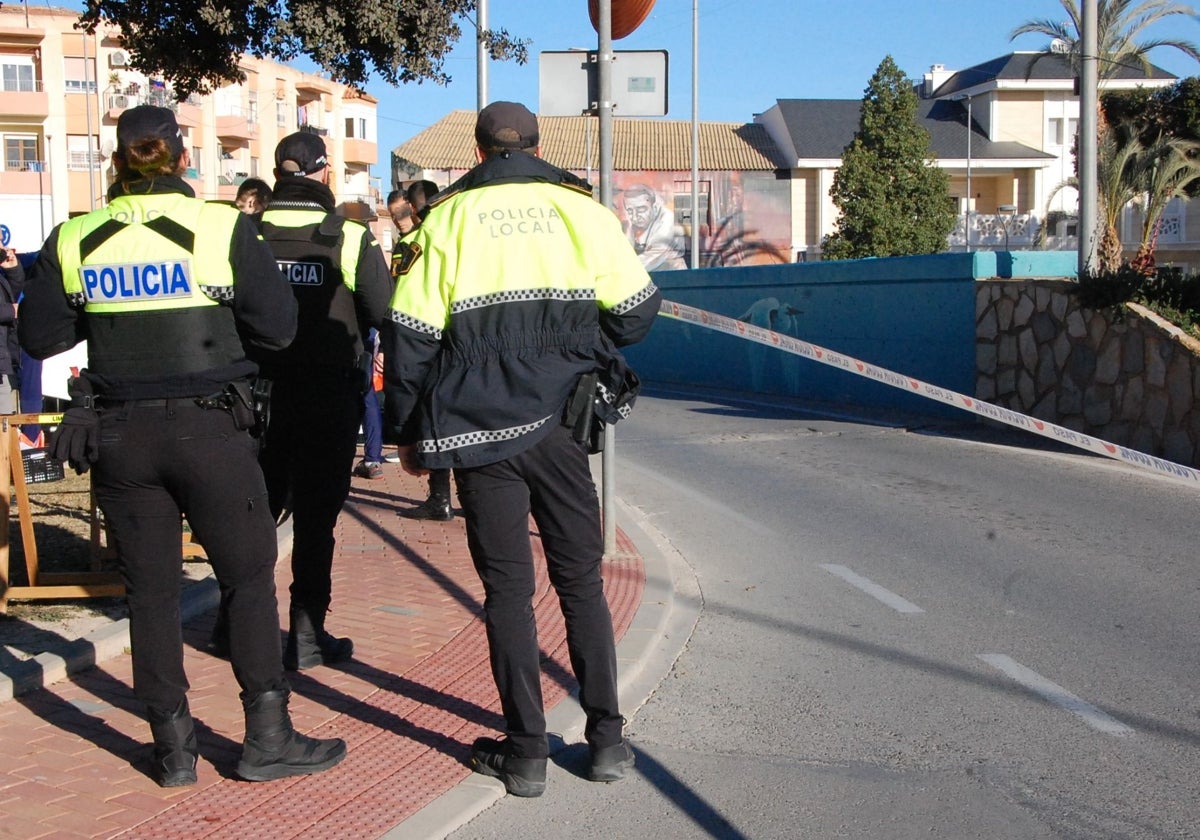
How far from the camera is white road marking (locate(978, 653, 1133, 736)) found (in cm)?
476

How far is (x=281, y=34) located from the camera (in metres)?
9.74

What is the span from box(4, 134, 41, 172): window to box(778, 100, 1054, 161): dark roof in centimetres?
3189

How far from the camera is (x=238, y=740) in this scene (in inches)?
176

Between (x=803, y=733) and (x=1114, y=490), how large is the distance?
Answer: 5999mm

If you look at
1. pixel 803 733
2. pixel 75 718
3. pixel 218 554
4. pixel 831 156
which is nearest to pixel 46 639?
pixel 75 718

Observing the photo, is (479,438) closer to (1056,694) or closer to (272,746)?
(272,746)

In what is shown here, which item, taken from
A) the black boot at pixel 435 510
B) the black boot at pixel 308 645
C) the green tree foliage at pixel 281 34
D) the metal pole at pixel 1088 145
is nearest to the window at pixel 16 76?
the green tree foliage at pixel 281 34

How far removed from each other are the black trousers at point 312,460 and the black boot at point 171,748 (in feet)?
3.94

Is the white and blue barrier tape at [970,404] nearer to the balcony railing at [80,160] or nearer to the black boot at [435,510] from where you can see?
the black boot at [435,510]

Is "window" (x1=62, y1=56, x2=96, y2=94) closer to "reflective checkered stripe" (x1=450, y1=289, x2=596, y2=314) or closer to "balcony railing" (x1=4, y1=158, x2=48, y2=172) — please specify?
"balcony railing" (x1=4, y1=158, x2=48, y2=172)

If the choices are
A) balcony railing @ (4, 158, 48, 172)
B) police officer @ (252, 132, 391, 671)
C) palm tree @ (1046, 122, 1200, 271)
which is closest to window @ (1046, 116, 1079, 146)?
palm tree @ (1046, 122, 1200, 271)

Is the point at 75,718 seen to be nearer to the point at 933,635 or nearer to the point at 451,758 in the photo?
the point at 451,758

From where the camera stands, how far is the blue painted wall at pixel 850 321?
47.1 feet

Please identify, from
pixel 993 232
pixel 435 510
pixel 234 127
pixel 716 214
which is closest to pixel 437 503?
pixel 435 510
